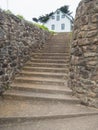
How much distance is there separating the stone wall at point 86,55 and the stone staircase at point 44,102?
0.26m

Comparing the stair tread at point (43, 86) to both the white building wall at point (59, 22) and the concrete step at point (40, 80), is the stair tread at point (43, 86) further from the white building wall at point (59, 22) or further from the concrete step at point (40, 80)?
the white building wall at point (59, 22)

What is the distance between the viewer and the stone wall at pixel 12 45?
17.3ft

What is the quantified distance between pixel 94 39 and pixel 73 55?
0.88 metres

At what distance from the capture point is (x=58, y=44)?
28.2 feet

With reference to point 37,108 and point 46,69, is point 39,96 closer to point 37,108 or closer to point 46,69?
point 37,108

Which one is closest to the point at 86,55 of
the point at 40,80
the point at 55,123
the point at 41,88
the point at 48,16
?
the point at 41,88

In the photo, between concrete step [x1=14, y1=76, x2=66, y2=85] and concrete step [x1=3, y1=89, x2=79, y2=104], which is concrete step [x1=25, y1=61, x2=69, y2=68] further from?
concrete step [x1=3, y1=89, x2=79, y2=104]

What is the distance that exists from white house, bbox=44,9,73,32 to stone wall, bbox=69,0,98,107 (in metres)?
22.6

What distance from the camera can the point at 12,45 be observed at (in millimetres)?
5730

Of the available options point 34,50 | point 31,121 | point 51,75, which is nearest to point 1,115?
point 31,121

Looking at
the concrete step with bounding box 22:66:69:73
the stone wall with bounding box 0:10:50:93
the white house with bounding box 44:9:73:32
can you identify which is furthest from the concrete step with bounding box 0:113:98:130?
the white house with bounding box 44:9:73:32

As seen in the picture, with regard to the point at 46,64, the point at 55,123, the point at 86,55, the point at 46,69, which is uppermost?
the point at 86,55

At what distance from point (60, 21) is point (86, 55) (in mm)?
23945

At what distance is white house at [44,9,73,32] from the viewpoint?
2738cm
